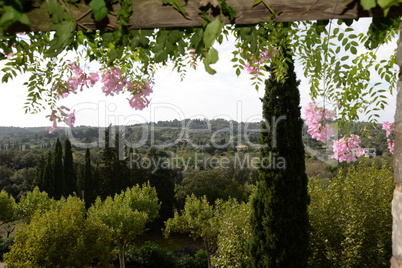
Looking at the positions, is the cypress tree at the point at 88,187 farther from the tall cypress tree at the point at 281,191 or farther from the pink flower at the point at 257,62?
the pink flower at the point at 257,62

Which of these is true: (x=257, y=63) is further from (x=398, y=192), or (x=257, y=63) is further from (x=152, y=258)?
(x=152, y=258)

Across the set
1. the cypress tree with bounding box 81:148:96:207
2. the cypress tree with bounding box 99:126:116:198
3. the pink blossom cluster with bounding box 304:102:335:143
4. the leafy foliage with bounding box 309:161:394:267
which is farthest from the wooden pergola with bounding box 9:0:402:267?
the cypress tree with bounding box 99:126:116:198

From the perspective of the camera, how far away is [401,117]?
4.70 feet

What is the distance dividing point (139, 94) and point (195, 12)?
2.33 meters

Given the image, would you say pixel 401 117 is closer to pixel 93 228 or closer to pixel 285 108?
pixel 285 108

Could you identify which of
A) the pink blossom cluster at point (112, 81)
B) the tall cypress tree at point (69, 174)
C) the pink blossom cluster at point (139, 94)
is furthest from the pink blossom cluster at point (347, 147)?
the tall cypress tree at point (69, 174)

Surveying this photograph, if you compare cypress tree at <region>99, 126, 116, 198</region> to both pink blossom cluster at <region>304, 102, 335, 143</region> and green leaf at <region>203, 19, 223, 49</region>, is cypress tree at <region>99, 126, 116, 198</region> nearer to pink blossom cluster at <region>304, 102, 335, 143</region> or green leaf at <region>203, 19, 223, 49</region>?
pink blossom cluster at <region>304, 102, 335, 143</region>

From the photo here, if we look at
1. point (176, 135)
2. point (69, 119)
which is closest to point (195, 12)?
point (69, 119)

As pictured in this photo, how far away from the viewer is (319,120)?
13.4 ft

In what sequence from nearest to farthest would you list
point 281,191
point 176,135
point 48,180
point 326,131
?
point 326,131 < point 281,191 < point 48,180 < point 176,135

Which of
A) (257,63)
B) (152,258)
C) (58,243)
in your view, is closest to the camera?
(257,63)

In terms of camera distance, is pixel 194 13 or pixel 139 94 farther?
pixel 139 94

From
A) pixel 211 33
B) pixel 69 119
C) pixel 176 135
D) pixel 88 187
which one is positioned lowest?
pixel 88 187

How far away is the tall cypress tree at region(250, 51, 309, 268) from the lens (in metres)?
8.17
